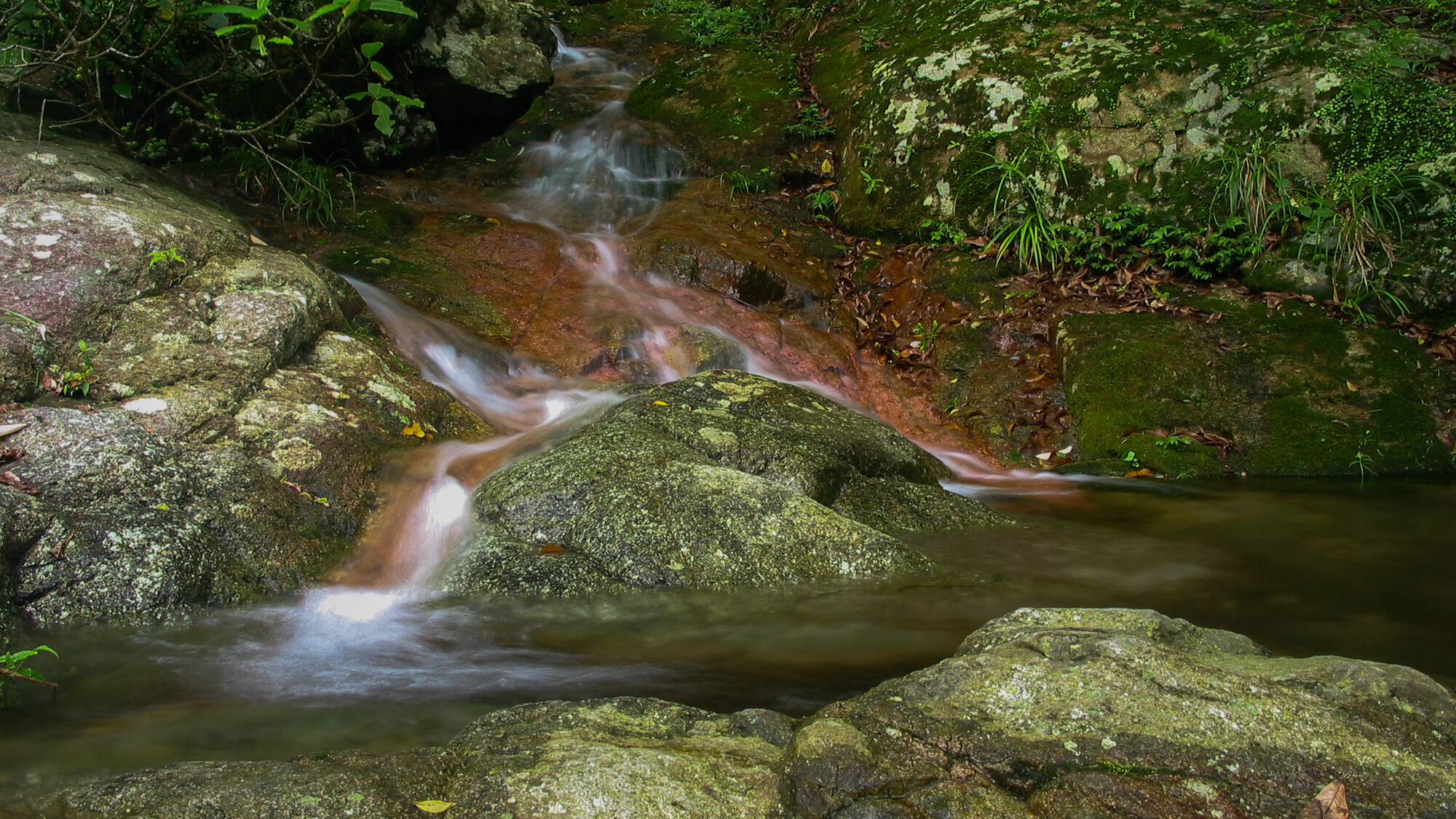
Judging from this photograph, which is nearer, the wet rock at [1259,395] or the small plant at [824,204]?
the wet rock at [1259,395]

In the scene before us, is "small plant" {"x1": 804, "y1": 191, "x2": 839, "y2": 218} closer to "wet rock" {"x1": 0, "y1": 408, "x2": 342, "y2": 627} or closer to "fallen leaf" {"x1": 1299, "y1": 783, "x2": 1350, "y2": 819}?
"wet rock" {"x1": 0, "y1": 408, "x2": 342, "y2": 627}

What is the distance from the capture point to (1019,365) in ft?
22.8

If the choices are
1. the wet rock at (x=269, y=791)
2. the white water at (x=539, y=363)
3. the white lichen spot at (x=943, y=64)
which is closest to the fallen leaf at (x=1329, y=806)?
the wet rock at (x=269, y=791)

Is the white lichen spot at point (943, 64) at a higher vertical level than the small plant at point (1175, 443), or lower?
higher

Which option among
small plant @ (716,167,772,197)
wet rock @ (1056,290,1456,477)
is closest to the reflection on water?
wet rock @ (1056,290,1456,477)

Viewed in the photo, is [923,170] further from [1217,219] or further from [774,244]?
[1217,219]

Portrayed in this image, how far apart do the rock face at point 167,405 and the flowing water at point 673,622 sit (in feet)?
0.77

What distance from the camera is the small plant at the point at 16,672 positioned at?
2422mm

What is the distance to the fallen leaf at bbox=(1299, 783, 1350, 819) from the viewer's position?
5.45 feet

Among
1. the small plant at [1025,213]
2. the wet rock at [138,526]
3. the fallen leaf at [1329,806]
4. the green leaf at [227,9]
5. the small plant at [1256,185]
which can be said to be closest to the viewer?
the fallen leaf at [1329,806]

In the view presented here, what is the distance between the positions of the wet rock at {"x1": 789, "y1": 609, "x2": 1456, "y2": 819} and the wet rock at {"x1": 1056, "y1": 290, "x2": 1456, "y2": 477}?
4025 mm

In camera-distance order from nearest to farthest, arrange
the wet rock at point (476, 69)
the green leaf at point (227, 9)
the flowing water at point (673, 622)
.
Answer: the flowing water at point (673, 622) → the green leaf at point (227, 9) → the wet rock at point (476, 69)

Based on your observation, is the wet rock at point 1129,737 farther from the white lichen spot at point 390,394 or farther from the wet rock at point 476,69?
the wet rock at point 476,69

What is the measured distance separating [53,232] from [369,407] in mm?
1839
